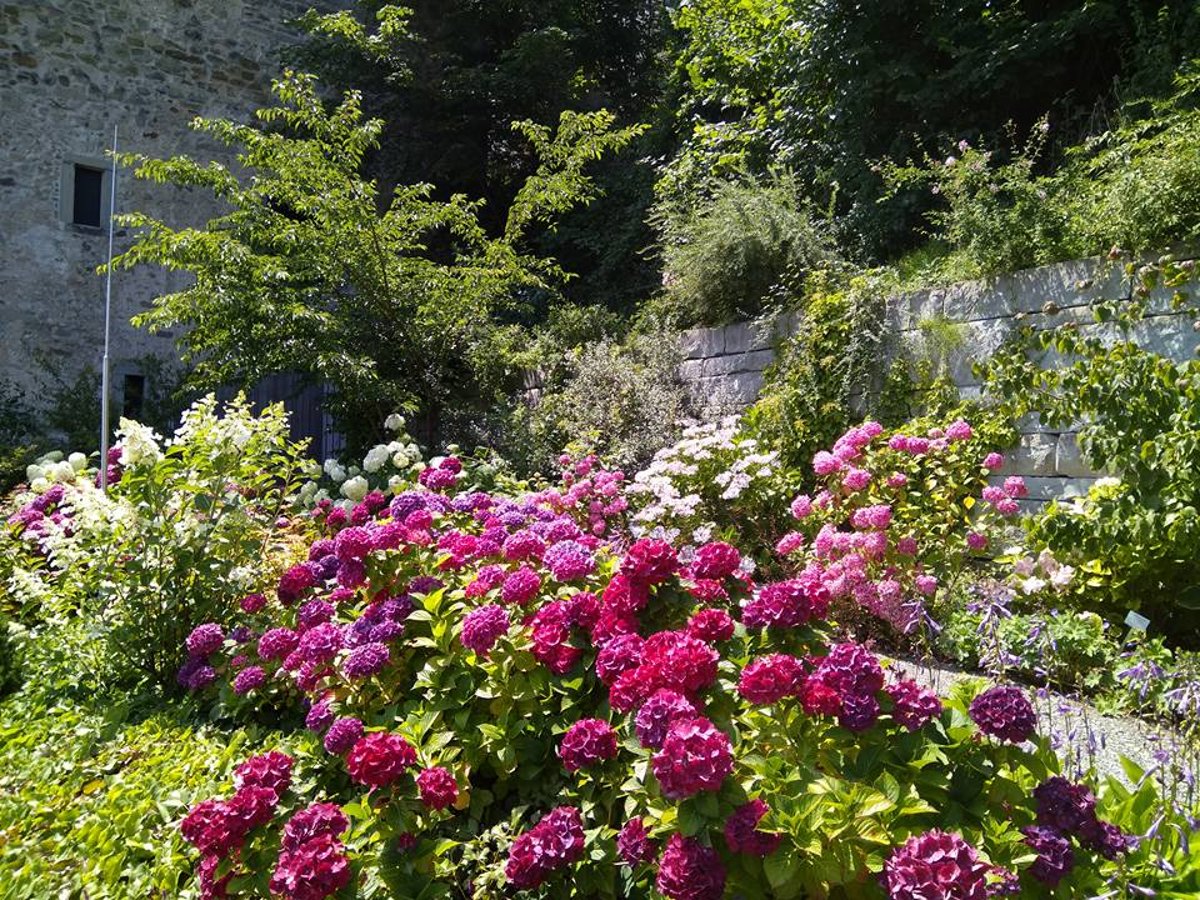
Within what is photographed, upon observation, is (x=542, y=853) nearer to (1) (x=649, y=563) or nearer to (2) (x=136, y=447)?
(1) (x=649, y=563)

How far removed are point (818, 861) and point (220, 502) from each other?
8.27 feet

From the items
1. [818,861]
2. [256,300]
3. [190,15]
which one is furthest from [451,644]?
[190,15]

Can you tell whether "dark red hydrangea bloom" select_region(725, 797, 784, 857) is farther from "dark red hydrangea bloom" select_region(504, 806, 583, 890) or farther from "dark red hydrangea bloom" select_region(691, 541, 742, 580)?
"dark red hydrangea bloom" select_region(691, 541, 742, 580)

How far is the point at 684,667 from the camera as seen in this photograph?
1.49 metres

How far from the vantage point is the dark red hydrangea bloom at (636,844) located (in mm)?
1471

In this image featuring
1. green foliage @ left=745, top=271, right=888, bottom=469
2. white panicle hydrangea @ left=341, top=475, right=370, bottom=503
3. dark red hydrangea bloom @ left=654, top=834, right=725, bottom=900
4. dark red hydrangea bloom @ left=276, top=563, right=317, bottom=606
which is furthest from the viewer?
green foliage @ left=745, top=271, right=888, bottom=469

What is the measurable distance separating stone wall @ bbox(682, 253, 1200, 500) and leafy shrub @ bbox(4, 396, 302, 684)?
11.5ft

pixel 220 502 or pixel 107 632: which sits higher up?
pixel 220 502

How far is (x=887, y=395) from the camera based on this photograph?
16.0 ft

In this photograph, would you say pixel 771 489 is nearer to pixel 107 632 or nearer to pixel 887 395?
pixel 887 395

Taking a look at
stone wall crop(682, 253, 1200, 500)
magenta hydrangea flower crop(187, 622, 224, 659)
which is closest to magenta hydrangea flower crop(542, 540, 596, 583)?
magenta hydrangea flower crop(187, 622, 224, 659)

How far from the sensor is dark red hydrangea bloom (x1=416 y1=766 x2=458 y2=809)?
158cm

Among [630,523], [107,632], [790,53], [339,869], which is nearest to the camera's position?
[339,869]

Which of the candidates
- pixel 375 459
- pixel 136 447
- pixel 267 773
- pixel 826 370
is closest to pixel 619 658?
pixel 267 773
